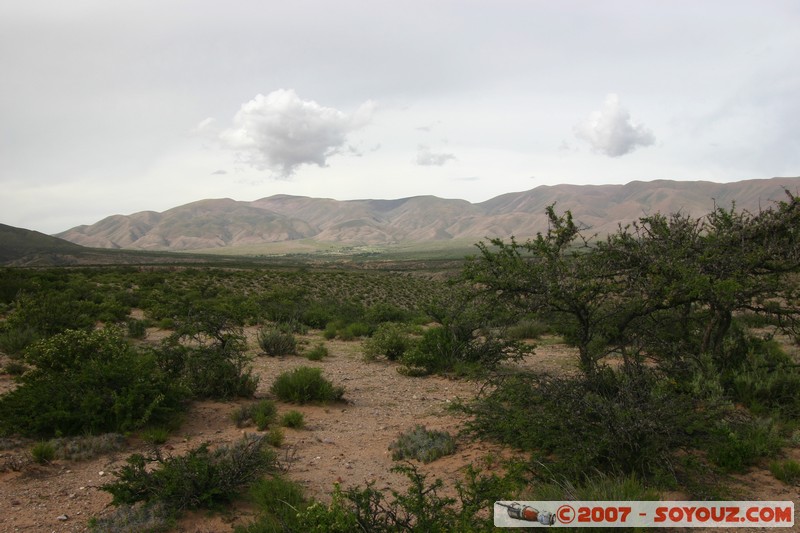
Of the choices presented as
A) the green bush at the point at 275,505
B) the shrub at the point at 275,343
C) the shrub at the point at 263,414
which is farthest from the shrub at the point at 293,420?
the shrub at the point at 275,343

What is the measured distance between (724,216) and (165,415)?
1059 cm

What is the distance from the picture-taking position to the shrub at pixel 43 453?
5992 mm

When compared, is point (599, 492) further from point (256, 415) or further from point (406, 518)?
point (256, 415)

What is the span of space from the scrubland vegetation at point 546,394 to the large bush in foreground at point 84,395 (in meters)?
0.03

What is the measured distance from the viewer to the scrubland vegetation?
15.8ft

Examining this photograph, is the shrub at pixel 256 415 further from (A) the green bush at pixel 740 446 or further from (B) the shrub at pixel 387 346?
(A) the green bush at pixel 740 446

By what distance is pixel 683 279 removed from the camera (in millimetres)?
6969

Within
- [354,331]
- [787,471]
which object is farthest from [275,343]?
[787,471]

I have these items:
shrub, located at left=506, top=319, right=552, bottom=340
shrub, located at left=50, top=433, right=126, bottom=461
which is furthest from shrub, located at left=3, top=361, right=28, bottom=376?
shrub, located at left=506, top=319, right=552, bottom=340

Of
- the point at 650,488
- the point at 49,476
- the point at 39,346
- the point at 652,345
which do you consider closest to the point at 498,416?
the point at 650,488

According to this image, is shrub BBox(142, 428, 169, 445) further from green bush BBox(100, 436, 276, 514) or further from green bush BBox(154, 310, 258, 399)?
green bush BBox(154, 310, 258, 399)

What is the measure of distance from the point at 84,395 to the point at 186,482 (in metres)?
3.37

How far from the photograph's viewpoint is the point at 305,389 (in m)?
9.36

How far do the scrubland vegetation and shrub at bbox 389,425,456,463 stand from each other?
0.03 m
